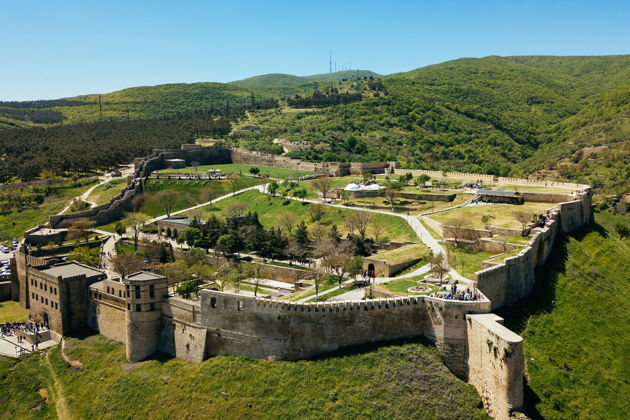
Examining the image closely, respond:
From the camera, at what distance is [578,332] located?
40.5 meters

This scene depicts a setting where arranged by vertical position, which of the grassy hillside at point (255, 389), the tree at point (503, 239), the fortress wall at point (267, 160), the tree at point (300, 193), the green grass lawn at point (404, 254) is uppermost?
the fortress wall at point (267, 160)

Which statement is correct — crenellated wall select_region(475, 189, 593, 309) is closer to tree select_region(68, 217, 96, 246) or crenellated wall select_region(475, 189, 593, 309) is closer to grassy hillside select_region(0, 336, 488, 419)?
grassy hillside select_region(0, 336, 488, 419)

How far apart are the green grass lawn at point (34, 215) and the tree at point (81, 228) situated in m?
7.05

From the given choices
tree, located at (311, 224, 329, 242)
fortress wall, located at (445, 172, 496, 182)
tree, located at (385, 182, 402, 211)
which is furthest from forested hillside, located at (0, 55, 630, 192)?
tree, located at (311, 224, 329, 242)

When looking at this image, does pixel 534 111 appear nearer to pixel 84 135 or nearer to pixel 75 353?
pixel 84 135

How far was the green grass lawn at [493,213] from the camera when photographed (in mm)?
53000

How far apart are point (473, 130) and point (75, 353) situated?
10265 cm

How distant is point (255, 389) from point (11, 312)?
92.7 feet

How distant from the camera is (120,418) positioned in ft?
122

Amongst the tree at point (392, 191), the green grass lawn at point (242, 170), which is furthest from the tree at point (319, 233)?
the green grass lawn at point (242, 170)

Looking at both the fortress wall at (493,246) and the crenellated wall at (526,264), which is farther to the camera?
the fortress wall at (493,246)

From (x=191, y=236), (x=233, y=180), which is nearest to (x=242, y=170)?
(x=233, y=180)

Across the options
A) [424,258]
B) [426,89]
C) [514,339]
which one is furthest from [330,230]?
[426,89]

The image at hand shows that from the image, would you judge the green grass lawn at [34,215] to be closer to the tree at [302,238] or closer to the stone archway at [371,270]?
the tree at [302,238]
